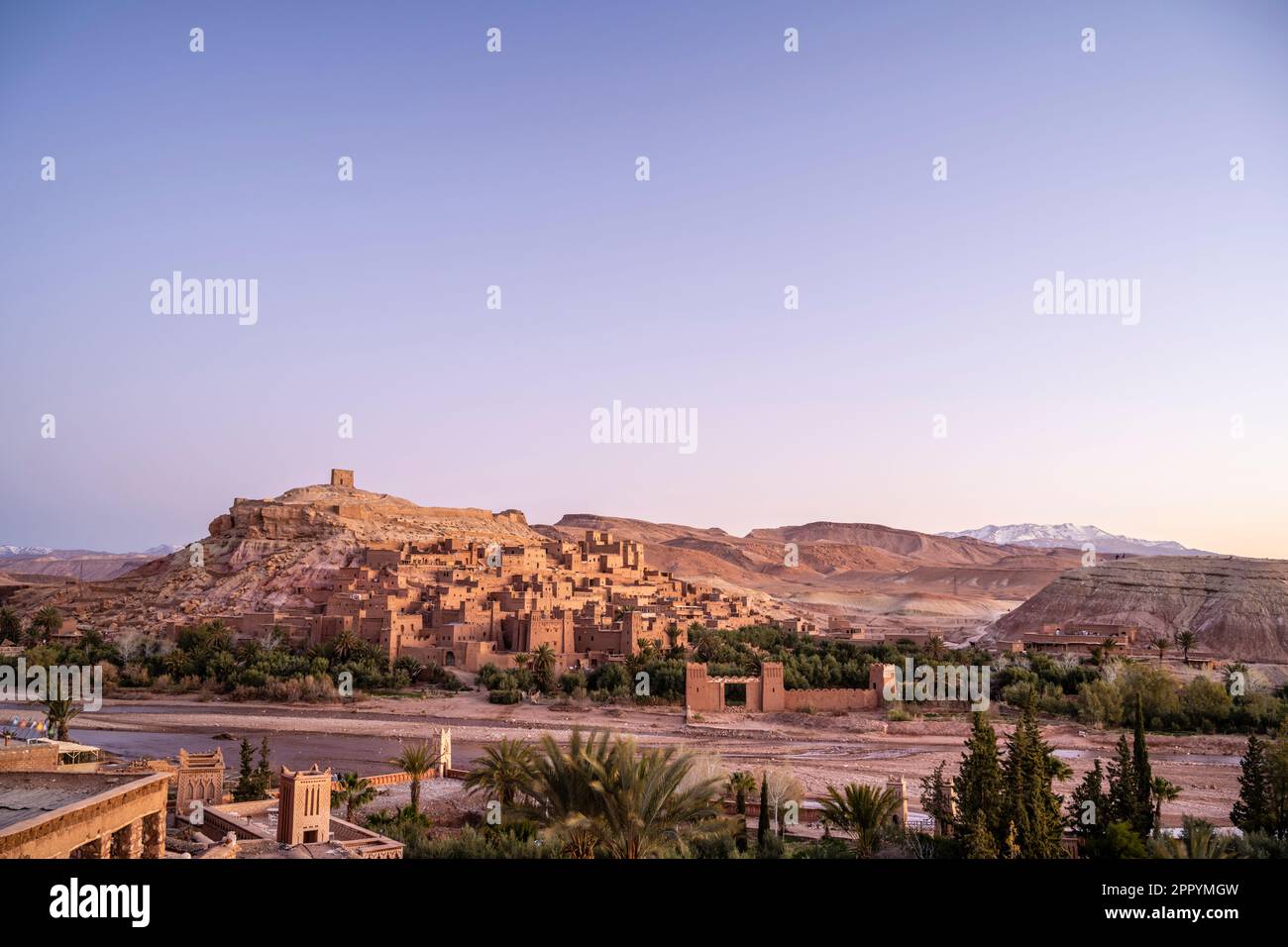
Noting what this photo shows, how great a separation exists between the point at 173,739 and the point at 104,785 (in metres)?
23.2

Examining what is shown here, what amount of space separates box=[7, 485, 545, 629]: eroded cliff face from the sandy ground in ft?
44.1

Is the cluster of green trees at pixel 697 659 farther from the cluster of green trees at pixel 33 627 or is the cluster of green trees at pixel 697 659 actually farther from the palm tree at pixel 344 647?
the cluster of green trees at pixel 33 627

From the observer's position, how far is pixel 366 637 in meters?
40.8

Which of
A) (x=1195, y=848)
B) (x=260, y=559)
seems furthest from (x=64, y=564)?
(x=1195, y=848)

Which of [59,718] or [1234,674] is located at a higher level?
[59,718]

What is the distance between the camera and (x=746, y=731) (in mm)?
30094

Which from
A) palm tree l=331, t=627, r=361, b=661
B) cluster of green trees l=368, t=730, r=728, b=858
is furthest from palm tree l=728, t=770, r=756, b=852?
palm tree l=331, t=627, r=361, b=661

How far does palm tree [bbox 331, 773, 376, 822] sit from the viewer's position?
17.7 m

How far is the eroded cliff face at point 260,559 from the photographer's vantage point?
164 ft

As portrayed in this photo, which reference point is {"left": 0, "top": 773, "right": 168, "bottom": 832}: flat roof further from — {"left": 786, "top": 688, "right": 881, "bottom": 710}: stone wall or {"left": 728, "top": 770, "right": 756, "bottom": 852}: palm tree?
{"left": 786, "top": 688, "right": 881, "bottom": 710}: stone wall

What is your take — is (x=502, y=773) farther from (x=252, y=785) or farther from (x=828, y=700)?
(x=828, y=700)

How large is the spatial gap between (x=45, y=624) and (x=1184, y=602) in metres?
52.1
